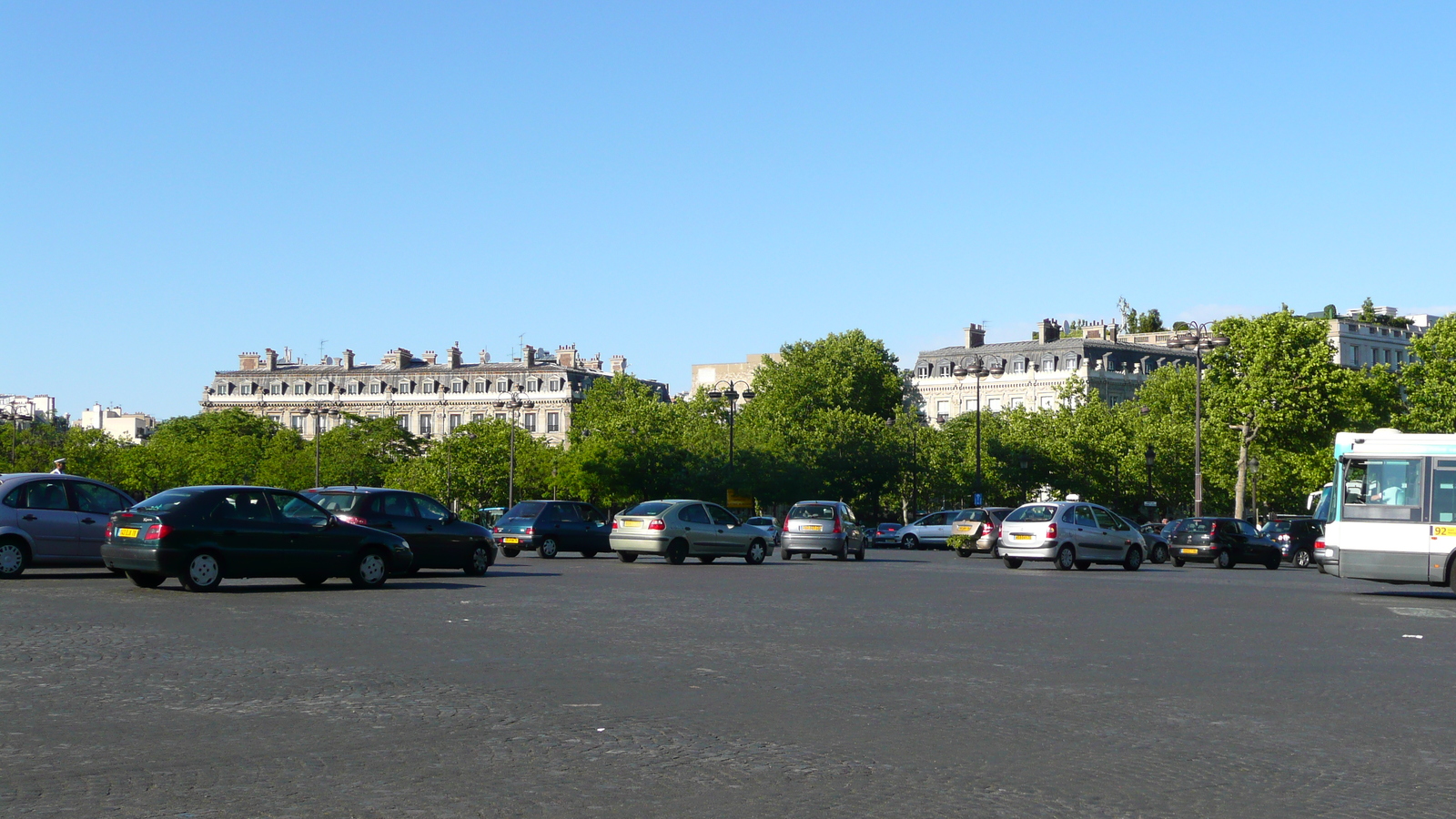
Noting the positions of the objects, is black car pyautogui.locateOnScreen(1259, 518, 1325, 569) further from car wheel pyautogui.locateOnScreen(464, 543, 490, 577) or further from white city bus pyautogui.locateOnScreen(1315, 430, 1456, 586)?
car wheel pyautogui.locateOnScreen(464, 543, 490, 577)

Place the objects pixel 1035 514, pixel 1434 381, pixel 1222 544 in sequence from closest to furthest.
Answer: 1. pixel 1035 514
2. pixel 1222 544
3. pixel 1434 381

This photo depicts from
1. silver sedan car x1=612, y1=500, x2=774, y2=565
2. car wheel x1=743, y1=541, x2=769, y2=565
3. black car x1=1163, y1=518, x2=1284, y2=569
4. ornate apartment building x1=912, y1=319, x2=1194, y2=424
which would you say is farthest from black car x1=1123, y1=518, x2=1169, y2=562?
ornate apartment building x1=912, y1=319, x2=1194, y2=424

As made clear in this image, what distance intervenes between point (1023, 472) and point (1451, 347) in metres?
23.6

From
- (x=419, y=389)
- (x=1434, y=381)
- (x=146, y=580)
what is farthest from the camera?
(x=419, y=389)

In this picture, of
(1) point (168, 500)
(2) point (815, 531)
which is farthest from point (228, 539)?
(2) point (815, 531)

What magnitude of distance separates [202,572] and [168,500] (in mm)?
1049

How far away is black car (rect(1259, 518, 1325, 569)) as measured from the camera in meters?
44.8

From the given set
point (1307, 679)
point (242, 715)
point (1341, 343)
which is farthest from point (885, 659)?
point (1341, 343)

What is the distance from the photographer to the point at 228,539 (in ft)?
68.4

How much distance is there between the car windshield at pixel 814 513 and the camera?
42000 millimetres

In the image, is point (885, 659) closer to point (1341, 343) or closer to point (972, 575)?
point (972, 575)

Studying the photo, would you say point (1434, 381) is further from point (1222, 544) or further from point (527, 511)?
point (527, 511)

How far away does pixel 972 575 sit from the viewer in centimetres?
3091

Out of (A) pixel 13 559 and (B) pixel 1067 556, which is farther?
(B) pixel 1067 556
